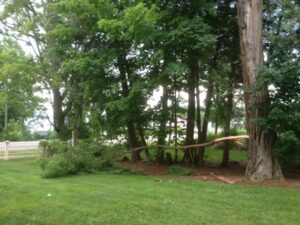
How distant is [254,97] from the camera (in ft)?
26.4

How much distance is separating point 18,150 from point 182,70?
1059 centimetres

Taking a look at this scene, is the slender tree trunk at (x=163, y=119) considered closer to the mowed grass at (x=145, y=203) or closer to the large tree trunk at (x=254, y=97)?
the large tree trunk at (x=254, y=97)

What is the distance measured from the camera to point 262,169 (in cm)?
805

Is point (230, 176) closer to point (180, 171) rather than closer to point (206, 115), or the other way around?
point (180, 171)

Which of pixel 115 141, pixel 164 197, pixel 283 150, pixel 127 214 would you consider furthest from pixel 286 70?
pixel 115 141

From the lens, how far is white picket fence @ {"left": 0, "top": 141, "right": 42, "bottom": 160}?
16000mm

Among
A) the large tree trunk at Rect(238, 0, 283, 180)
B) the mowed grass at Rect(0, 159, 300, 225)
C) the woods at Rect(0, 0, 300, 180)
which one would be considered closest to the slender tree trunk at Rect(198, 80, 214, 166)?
the woods at Rect(0, 0, 300, 180)

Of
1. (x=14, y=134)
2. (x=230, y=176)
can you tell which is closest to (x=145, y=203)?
(x=230, y=176)

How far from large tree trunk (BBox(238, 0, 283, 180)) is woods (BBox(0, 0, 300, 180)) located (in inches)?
0.9

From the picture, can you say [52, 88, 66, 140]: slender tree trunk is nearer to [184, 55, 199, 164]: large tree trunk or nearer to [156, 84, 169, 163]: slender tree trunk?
[156, 84, 169, 163]: slender tree trunk

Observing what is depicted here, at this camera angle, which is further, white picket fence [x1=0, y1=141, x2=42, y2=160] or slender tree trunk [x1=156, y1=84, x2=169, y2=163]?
white picket fence [x1=0, y1=141, x2=42, y2=160]

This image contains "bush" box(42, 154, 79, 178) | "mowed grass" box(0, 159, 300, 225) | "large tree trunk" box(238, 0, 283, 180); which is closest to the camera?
"mowed grass" box(0, 159, 300, 225)

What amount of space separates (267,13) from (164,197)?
21.9ft

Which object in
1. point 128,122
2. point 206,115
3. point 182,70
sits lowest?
point 128,122
